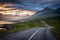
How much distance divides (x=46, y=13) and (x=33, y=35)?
3.31ft

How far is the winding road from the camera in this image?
6.80m

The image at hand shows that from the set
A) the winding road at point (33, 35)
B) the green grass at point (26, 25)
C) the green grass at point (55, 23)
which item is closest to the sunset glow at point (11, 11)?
the green grass at point (26, 25)

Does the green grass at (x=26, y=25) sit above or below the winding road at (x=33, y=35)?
above

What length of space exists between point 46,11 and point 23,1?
3.04ft

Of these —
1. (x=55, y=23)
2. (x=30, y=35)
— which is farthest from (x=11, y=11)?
(x=55, y=23)

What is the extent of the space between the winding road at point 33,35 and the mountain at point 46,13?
1.25 feet

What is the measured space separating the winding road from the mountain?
38 cm

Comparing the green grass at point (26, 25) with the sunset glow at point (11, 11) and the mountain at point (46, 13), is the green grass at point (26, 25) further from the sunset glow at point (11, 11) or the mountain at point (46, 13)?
the sunset glow at point (11, 11)

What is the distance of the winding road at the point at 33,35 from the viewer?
680 cm

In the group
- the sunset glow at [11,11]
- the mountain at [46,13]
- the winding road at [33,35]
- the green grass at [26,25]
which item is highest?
the sunset glow at [11,11]

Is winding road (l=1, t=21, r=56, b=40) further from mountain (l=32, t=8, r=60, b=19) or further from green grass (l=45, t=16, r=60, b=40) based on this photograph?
mountain (l=32, t=8, r=60, b=19)

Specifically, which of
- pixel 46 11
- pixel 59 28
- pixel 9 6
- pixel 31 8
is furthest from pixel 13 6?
pixel 59 28

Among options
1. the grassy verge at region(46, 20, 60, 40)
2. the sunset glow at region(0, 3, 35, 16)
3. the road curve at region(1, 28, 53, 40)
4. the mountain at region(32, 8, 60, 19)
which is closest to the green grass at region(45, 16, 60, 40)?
the grassy verge at region(46, 20, 60, 40)

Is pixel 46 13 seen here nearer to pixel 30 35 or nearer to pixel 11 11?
pixel 30 35
